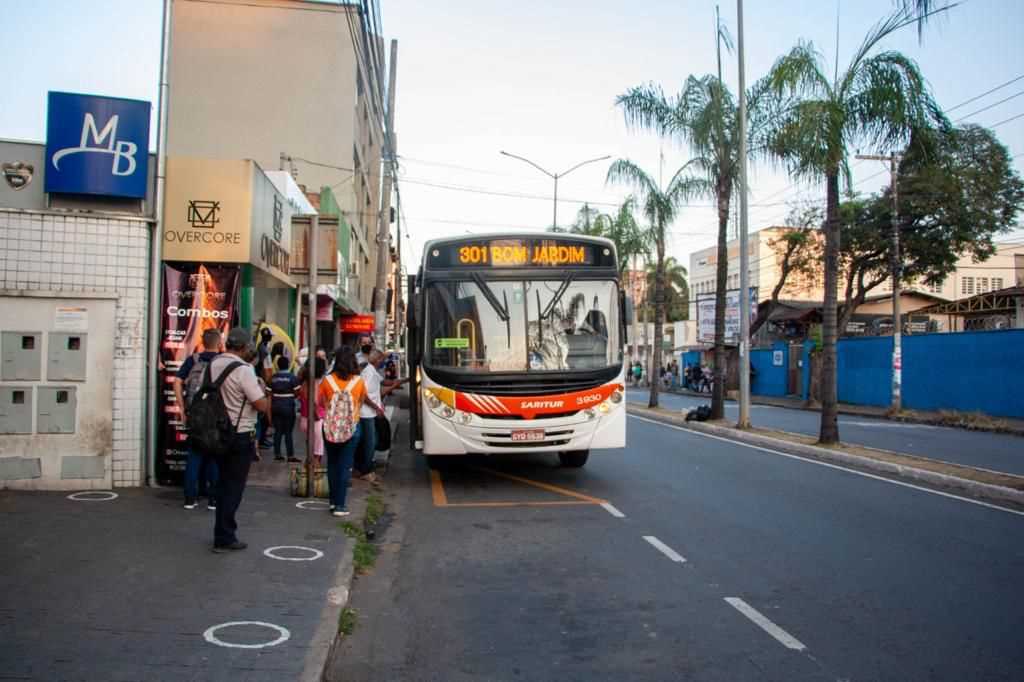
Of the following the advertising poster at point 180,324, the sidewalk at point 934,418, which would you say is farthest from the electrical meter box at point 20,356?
the sidewalk at point 934,418

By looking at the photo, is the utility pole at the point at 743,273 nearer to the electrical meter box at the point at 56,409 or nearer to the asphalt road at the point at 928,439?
the asphalt road at the point at 928,439

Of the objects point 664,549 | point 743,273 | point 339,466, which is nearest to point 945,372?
point 743,273

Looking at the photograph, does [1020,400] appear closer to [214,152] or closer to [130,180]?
[130,180]

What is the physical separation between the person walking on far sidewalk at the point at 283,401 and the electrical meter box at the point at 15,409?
3621 mm

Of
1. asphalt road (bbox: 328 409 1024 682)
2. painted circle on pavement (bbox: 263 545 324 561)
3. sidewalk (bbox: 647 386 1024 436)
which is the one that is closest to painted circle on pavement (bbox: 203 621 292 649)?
asphalt road (bbox: 328 409 1024 682)

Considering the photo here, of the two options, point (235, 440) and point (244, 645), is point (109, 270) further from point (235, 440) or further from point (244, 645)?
point (244, 645)

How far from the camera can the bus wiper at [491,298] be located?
1111cm

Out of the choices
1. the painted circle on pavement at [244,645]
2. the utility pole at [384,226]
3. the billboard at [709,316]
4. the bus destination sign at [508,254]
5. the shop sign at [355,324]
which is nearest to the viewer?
the painted circle on pavement at [244,645]

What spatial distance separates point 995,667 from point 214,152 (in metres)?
32.1

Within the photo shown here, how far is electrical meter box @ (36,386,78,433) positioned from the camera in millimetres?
9242

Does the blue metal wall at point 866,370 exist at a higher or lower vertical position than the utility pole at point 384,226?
lower

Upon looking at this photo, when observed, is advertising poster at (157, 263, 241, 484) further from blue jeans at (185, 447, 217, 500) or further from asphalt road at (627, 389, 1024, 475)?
asphalt road at (627, 389, 1024, 475)

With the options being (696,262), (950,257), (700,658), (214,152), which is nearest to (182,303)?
(700,658)

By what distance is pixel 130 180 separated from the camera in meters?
9.66
